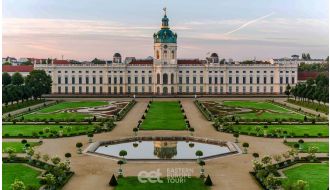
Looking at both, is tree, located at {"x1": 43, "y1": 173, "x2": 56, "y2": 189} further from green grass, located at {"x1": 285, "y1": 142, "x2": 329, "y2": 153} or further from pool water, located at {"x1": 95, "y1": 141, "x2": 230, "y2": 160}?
green grass, located at {"x1": 285, "y1": 142, "x2": 329, "y2": 153}

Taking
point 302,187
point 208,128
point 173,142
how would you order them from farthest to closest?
point 208,128, point 173,142, point 302,187

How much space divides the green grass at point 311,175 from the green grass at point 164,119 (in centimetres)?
1565

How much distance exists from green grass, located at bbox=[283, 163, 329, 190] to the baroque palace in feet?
188

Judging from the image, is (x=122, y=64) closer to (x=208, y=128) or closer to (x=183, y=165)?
(x=208, y=128)

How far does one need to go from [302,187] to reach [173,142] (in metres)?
16.0

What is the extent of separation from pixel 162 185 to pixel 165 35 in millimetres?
63916

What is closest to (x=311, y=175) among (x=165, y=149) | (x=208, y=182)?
(x=208, y=182)

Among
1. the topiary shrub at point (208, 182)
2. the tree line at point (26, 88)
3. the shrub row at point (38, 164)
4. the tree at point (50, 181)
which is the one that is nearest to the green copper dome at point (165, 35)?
the tree line at point (26, 88)

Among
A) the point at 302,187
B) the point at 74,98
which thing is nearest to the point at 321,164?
the point at 302,187

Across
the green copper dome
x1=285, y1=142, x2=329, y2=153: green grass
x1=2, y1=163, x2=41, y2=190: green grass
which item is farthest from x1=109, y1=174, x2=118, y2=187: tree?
the green copper dome

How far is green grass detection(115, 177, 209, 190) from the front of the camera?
19.5 m

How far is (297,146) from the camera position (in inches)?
1097

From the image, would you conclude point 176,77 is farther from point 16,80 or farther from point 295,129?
point 295,129

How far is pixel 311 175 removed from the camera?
21672 millimetres
